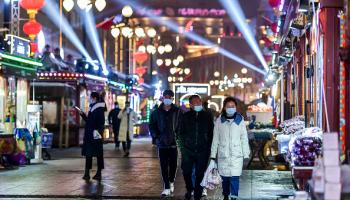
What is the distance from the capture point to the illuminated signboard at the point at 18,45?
21750 mm

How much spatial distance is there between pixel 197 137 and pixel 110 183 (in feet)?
12.4

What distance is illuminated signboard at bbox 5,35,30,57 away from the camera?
21750mm

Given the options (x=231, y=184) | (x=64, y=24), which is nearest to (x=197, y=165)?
(x=231, y=184)

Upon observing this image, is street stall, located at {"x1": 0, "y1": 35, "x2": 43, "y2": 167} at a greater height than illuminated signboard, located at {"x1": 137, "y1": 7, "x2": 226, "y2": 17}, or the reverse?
illuminated signboard, located at {"x1": 137, "y1": 7, "x2": 226, "y2": 17}

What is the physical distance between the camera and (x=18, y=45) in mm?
22562

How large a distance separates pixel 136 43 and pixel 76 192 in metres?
41.3

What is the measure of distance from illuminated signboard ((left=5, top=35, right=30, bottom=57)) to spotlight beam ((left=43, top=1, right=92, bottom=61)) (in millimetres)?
11966

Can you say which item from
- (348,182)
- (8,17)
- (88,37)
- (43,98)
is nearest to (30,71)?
(8,17)

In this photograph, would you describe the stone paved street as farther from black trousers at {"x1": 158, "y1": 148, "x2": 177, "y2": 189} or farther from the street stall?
the street stall

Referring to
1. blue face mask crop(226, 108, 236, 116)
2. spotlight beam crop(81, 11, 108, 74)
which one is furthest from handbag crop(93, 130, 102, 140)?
spotlight beam crop(81, 11, 108, 74)

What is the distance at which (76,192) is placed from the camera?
14.4 metres

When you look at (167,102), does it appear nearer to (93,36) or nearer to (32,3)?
(32,3)

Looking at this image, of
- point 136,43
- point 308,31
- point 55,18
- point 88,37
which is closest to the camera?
point 308,31

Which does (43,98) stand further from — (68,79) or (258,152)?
(258,152)
